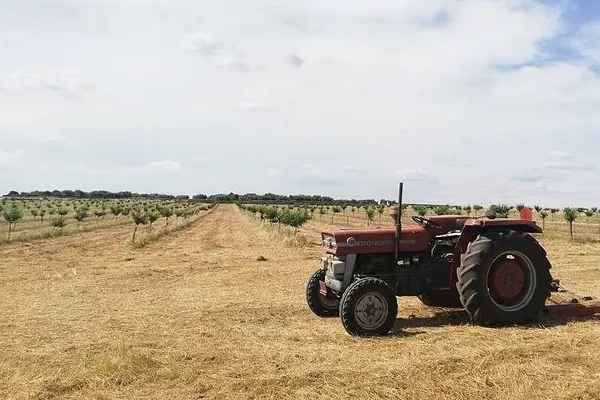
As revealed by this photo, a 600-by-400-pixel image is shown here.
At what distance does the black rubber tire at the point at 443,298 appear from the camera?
8539mm

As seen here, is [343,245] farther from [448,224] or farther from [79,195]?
[79,195]

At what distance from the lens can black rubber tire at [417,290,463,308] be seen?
28.0 ft

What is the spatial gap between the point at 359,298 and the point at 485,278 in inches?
74.8

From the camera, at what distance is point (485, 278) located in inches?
311

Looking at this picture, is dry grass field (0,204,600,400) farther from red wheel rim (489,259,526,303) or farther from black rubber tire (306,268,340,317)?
red wheel rim (489,259,526,303)

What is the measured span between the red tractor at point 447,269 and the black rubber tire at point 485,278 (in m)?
0.01

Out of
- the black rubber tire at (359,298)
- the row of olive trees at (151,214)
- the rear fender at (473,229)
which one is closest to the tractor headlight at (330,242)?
the black rubber tire at (359,298)

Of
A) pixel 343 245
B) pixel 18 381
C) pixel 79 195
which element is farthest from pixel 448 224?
pixel 79 195

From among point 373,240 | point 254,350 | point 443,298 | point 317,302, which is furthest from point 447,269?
point 254,350

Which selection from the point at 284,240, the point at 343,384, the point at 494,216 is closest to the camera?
the point at 343,384

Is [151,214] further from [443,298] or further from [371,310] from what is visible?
[371,310]

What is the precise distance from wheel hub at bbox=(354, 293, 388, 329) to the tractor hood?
912 mm

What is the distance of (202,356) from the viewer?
6.50 m

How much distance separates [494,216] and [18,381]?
7.02m
